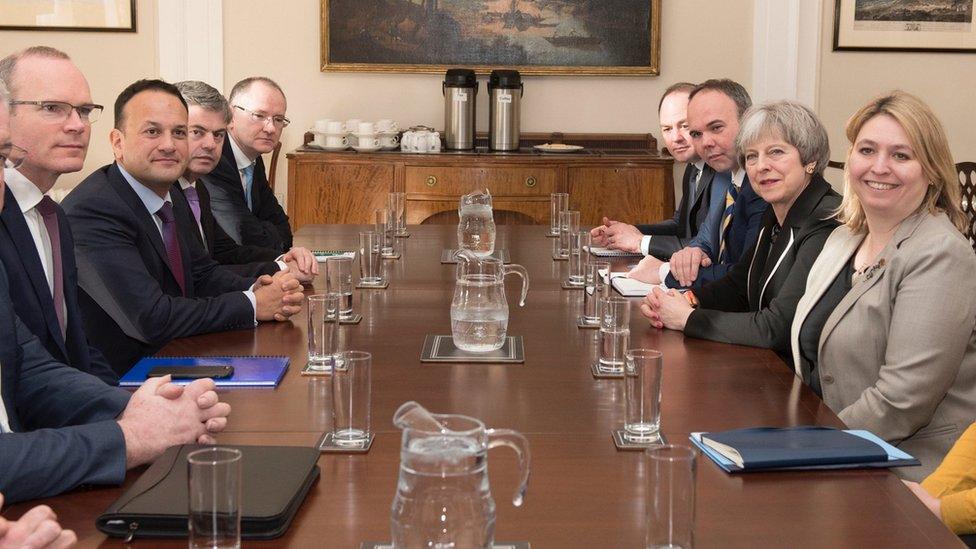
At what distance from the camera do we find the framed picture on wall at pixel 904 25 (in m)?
6.60

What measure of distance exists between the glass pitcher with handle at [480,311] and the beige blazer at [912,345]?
0.78m

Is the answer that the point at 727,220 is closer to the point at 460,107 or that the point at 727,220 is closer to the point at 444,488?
the point at 460,107

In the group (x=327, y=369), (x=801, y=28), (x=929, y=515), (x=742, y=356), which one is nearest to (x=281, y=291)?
(x=327, y=369)

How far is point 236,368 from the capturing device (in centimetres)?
246

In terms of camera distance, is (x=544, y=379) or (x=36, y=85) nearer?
(x=544, y=379)

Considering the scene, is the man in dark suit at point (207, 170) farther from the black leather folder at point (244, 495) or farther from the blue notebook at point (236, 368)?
the black leather folder at point (244, 495)

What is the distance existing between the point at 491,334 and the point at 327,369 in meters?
0.40

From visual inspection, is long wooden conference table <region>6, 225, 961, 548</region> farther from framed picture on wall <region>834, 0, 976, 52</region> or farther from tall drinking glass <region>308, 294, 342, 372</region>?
framed picture on wall <region>834, 0, 976, 52</region>

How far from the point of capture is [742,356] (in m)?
2.72

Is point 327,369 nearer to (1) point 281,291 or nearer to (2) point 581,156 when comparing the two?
(1) point 281,291

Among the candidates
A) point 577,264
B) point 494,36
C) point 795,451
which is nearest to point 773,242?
point 577,264

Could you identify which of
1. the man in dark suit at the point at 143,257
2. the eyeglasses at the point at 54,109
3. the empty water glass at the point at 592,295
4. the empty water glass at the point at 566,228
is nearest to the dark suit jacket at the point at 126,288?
the man in dark suit at the point at 143,257

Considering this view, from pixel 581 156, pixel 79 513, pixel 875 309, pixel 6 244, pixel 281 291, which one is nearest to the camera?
pixel 79 513

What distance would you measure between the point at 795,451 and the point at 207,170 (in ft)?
9.54
